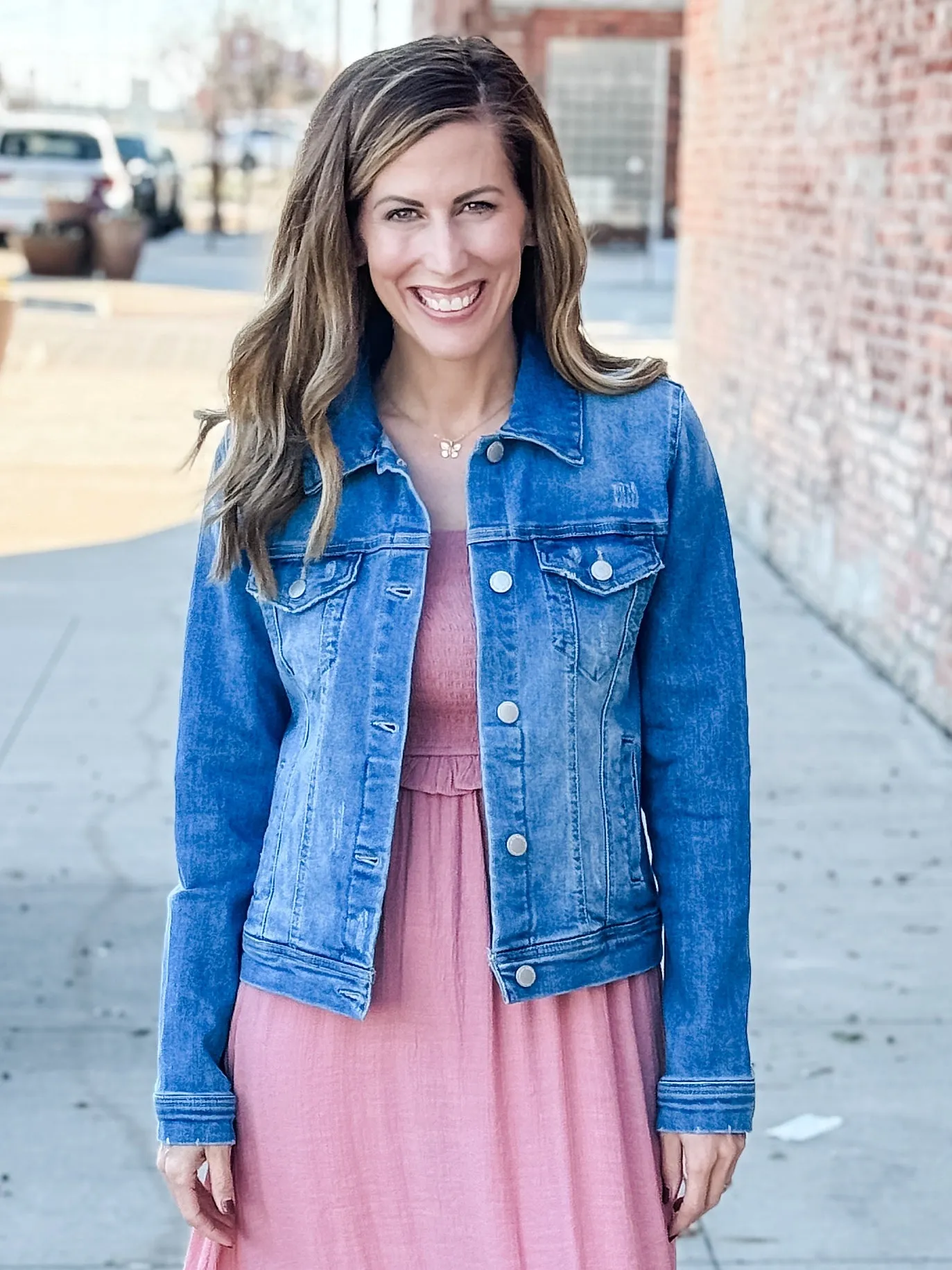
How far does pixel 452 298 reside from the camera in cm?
217

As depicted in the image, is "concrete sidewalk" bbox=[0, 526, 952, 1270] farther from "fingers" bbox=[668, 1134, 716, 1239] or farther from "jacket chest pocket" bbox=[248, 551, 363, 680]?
"jacket chest pocket" bbox=[248, 551, 363, 680]

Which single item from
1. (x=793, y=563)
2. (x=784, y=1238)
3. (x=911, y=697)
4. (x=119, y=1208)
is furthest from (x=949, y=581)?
(x=119, y=1208)

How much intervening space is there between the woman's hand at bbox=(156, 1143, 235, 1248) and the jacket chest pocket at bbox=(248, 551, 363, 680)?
537mm

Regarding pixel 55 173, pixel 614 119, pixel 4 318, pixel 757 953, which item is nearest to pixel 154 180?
pixel 55 173

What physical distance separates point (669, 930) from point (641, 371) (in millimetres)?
626

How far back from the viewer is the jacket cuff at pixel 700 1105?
216 cm

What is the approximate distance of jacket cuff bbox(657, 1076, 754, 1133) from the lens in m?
2.16

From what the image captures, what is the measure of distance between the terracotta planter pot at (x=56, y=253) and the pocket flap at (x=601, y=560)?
75.5ft

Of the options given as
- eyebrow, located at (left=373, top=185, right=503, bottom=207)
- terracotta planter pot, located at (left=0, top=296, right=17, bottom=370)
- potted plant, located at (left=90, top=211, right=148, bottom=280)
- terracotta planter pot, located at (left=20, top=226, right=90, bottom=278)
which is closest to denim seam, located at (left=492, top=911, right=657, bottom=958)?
eyebrow, located at (left=373, top=185, right=503, bottom=207)

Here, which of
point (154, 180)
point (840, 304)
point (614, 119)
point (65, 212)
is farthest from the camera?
point (154, 180)

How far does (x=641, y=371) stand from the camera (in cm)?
225

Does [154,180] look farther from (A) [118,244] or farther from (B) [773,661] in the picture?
(B) [773,661]

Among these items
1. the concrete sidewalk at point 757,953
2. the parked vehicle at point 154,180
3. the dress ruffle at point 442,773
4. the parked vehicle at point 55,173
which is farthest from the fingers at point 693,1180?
the parked vehicle at point 154,180

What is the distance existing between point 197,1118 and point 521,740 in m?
0.55
